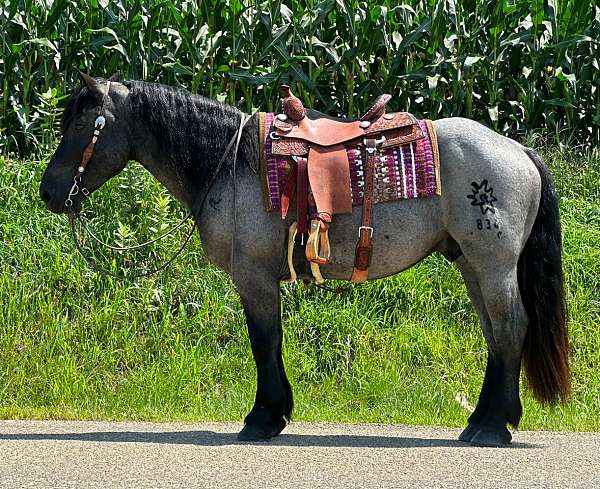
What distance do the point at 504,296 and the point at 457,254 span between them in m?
0.46

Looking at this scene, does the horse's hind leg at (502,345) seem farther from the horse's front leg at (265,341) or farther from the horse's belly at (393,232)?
the horse's front leg at (265,341)

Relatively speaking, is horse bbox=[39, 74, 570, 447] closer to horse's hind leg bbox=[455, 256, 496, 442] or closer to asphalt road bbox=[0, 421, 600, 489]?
horse's hind leg bbox=[455, 256, 496, 442]

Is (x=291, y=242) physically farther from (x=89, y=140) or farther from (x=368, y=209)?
(x=89, y=140)

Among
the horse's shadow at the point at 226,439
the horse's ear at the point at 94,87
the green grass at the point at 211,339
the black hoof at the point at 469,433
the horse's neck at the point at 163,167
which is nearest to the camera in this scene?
the horse's shadow at the point at 226,439

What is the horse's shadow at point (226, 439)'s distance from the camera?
7211 mm

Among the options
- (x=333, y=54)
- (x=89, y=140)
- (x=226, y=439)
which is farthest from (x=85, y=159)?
(x=333, y=54)

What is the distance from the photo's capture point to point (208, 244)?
24.9 ft

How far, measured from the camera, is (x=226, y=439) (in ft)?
24.2

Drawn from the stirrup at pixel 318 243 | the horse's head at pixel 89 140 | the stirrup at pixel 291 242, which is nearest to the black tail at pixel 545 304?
the stirrup at pixel 318 243

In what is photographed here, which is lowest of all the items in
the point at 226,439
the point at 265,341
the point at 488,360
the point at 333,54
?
the point at 226,439

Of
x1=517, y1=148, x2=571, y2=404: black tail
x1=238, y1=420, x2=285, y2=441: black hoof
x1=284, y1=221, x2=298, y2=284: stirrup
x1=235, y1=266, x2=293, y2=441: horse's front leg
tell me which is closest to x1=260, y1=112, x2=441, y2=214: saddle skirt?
x1=284, y1=221, x2=298, y2=284: stirrup

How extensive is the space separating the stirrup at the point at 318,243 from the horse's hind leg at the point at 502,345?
92cm

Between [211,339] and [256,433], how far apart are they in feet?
7.68

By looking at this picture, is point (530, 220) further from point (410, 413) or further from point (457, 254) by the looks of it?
point (410, 413)
